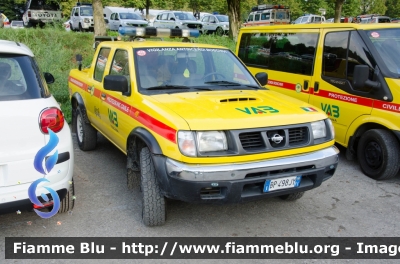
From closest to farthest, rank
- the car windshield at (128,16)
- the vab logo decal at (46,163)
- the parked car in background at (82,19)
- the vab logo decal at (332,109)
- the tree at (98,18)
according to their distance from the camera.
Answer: the vab logo decal at (46,163) < the vab logo decal at (332,109) < the tree at (98,18) < the parked car in background at (82,19) < the car windshield at (128,16)

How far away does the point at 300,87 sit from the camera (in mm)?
6340

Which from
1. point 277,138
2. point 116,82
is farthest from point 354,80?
point 116,82

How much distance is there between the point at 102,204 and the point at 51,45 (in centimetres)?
822

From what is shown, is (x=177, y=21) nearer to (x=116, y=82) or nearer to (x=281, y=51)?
(x=281, y=51)

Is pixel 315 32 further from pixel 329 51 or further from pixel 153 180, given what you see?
pixel 153 180

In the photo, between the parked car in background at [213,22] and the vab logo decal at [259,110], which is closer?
the vab logo decal at [259,110]

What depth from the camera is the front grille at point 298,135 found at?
143 inches

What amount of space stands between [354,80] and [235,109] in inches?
90.4

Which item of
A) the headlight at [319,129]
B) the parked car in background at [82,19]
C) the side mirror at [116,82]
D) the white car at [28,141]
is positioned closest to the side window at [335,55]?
the headlight at [319,129]

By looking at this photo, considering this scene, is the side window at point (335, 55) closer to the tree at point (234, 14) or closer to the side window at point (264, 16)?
the tree at point (234, 14)

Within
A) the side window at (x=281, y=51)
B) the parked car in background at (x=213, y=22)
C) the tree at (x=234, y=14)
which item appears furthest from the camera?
the parked car in background at (x=213, y=22)

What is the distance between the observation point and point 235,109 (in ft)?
12.0

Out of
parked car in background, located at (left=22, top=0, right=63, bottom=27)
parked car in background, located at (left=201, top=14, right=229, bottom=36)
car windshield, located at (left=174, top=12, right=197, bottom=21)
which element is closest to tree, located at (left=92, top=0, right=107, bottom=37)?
parked car in background, located at (left=22, top=0, right=63, bottom=27)

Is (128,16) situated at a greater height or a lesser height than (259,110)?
greater
